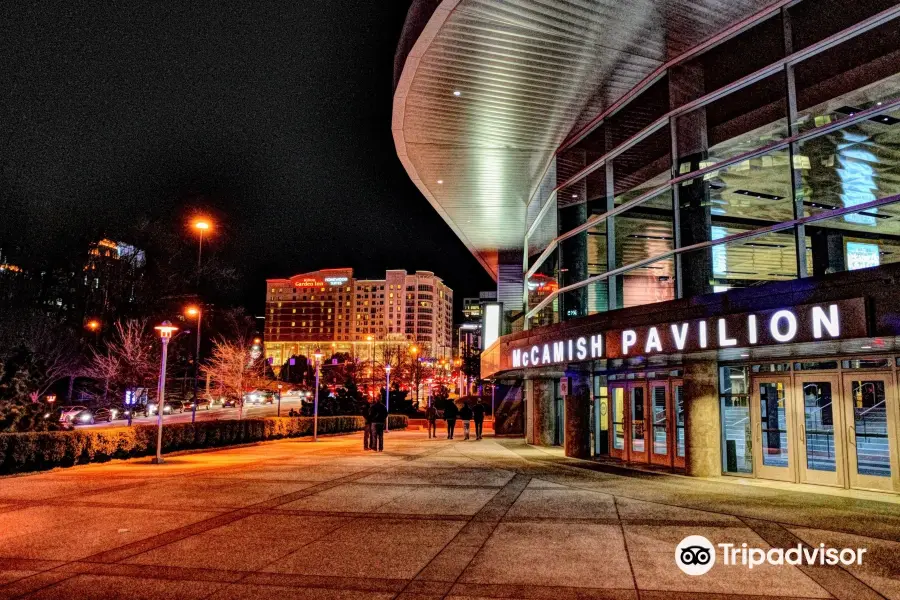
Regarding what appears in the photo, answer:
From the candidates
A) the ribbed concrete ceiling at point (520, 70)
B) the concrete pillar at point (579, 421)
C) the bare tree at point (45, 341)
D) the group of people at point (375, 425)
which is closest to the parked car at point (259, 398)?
the bare tree at point (45, 341)

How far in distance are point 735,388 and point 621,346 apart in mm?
2607

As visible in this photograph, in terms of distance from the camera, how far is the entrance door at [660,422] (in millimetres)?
15938

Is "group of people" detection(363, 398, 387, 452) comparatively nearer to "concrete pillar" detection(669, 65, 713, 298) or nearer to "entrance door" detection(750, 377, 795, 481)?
"concrete pillar" detection(669, 65, 713, 298)

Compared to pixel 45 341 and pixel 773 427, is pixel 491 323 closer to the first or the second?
pixel 773 427

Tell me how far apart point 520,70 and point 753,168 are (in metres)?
6.11

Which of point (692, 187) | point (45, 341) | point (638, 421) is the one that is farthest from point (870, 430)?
point (45, 341)

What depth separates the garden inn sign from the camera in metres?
10.0

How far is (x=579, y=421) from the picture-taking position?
1845 centimetres

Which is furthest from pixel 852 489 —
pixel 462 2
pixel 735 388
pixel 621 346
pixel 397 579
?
pixel 462 2

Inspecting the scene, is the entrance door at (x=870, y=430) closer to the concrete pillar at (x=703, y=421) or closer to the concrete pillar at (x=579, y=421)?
the concrete pillar at (x=703, y=421)

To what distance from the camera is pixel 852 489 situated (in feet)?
39.4

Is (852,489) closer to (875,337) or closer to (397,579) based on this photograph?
(875,337)

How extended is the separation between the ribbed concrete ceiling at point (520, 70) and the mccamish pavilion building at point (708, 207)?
6 centimetres

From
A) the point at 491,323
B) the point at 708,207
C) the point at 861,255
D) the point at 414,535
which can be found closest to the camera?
the point at 414,535
